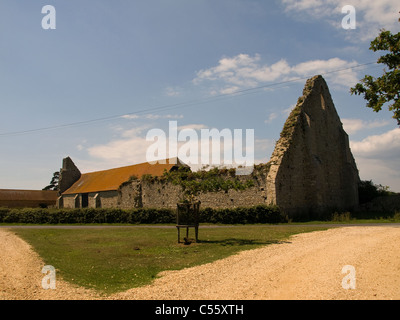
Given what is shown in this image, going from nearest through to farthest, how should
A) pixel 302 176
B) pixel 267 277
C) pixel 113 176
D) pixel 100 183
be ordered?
pixel 267 277 → pixel 302 176 → pixel 113 176 → pixel 100 183

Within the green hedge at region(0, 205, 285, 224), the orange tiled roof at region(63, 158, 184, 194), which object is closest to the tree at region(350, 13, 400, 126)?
the green hedge at region(0, 205, 285, 224)

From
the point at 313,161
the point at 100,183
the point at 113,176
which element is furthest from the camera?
the point at 100,183

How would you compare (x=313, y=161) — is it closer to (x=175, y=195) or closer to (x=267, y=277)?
(x=175, y=195)

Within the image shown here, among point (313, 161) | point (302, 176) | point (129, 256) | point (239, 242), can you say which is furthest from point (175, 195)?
point (129, 256)

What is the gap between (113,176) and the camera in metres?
46.1

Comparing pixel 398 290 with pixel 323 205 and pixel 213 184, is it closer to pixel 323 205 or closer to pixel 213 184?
pixel 213 184

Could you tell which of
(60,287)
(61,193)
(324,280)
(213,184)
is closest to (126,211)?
(213,184)

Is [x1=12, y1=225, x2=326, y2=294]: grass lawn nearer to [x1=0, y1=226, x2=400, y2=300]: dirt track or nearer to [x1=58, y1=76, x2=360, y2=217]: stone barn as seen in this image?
[x1=0, y1=226, x2=400, y2=300]: dirt track

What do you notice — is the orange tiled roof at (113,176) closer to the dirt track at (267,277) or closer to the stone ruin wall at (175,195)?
the stone ruin wall at (175,195)

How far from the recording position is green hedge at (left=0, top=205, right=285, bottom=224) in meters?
22.3

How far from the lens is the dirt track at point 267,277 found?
21.7ft

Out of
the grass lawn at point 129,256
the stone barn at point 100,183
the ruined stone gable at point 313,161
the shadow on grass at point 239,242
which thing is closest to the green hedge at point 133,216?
the ruined stone gable at point 313,161

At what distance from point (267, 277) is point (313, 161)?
19.6 meters
